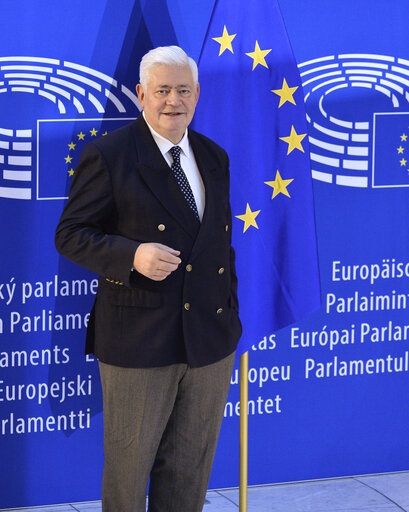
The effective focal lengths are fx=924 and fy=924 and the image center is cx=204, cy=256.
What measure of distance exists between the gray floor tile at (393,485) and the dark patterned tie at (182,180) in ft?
5.34

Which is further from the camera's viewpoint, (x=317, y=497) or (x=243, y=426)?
(x=317, y=497)

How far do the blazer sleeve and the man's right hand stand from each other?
3 centimetres

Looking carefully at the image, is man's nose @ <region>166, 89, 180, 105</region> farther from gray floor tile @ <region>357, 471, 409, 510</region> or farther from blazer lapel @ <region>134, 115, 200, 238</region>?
gray floor tile @ <region>357, 471, 409, 510</region>

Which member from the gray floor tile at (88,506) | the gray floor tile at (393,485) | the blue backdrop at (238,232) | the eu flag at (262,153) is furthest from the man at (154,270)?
the gray floor tile at (393,485)

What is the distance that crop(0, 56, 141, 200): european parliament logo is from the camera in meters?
3.16

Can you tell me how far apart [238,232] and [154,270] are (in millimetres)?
815

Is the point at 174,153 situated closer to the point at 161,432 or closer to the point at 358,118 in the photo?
the point at 161,432

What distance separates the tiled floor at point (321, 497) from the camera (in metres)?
3.49

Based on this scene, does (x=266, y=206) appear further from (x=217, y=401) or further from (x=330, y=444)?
(x=330, y=444)

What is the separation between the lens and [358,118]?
11.7 feet

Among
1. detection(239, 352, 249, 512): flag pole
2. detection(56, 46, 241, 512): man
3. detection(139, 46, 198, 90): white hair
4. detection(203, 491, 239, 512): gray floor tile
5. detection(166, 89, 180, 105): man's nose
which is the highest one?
detection(139, 46, 198, 90): white hair

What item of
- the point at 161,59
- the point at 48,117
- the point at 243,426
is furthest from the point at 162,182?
the point at 243,426

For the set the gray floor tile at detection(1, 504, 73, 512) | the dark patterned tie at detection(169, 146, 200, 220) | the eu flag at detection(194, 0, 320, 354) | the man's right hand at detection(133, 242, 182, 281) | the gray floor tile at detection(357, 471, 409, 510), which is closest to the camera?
the man's right hand at detection(133, 242, 182, 281)

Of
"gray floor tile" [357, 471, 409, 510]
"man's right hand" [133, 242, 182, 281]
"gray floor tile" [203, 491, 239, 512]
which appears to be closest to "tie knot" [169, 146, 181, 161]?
"man's right hand" [133, 242, 182, 281]
